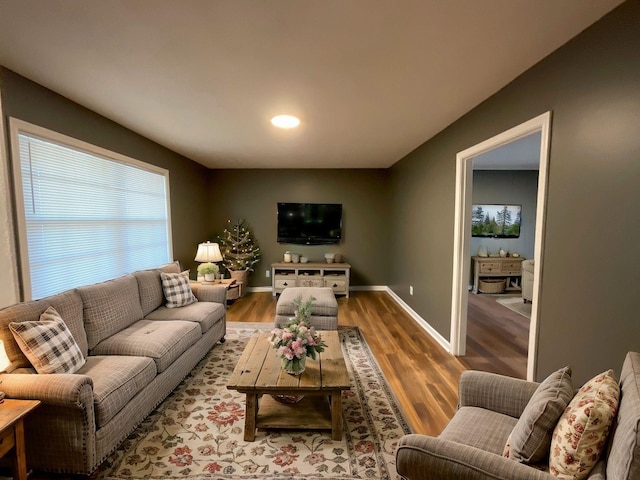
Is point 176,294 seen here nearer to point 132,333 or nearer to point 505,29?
point 132,333

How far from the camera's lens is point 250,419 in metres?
1.87

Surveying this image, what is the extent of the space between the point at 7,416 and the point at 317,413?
165cm

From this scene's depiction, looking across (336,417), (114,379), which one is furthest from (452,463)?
(114,379)

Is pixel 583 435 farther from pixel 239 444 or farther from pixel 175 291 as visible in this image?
pixel 175 291

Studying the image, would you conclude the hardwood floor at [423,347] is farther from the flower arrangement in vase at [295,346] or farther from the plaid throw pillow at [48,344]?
the plaid throw pillow at [48,344]

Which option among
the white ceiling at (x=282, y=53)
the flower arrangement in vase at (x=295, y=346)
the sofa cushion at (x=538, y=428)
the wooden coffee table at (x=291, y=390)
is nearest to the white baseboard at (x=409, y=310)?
the wooden coffee table at (x=291, y=390)

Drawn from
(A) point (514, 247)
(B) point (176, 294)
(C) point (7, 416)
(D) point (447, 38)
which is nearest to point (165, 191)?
(B) point (176, 294)

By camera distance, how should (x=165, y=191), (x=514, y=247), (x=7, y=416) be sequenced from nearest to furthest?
(x=7, y=416), (x=165, y=191), (x=514, y=247)

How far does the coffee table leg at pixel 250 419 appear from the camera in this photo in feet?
6.11

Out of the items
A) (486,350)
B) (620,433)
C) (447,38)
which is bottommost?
(486,350)

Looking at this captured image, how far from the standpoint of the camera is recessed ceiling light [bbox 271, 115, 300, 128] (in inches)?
112

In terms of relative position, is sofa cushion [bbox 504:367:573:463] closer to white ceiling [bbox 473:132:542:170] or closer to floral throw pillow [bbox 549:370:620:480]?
floral throw pillow [bbox 549:370:620:480]

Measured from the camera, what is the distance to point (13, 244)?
81.4 inches

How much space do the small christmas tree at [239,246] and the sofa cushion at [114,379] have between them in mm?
3539
